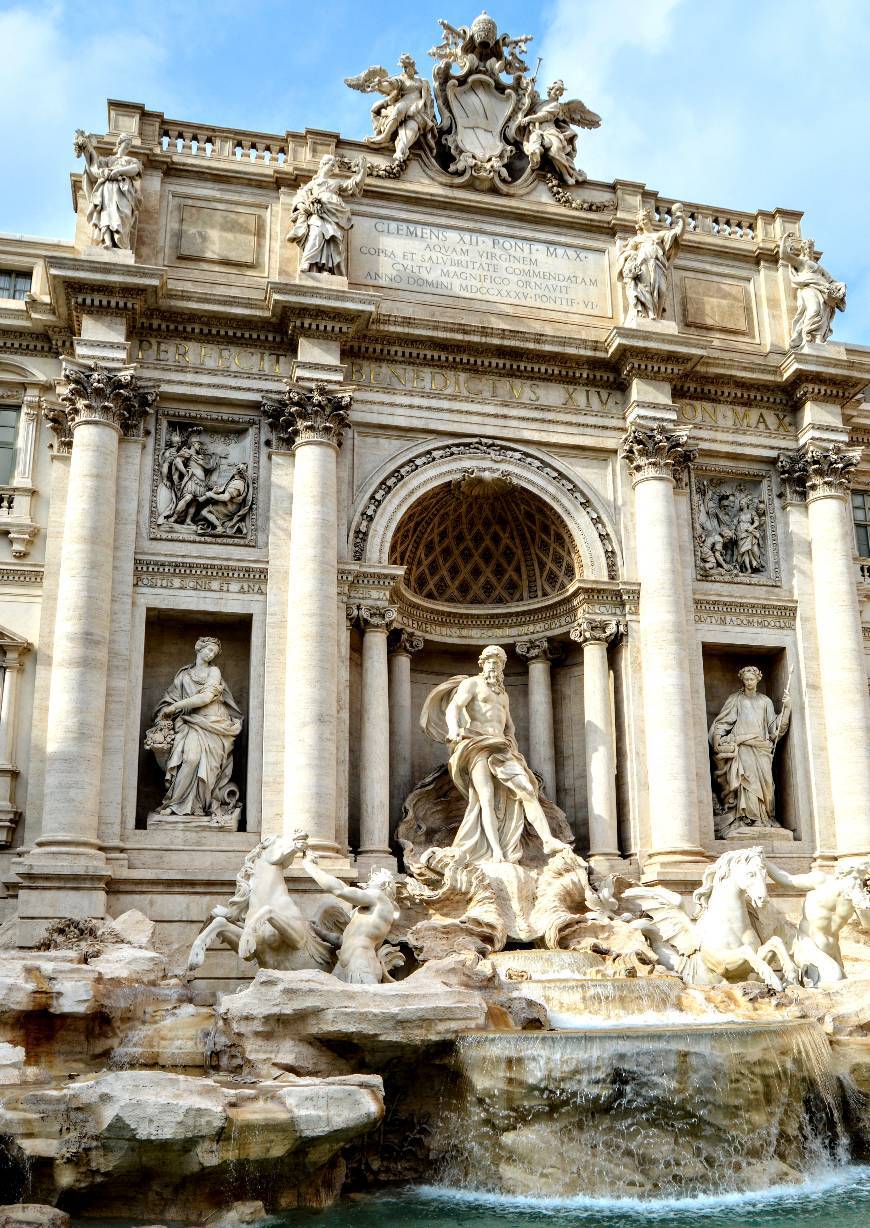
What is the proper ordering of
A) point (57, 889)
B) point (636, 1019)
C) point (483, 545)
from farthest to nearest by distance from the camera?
point (483, 545) < point (57, 889) < point (636, 1019)

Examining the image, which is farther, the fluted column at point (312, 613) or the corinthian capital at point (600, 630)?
the corinthian capital at point (600, 630)

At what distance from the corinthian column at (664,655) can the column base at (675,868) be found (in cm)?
2

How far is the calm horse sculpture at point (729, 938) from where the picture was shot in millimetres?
15328

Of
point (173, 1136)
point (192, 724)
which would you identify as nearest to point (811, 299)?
point (192, 724)

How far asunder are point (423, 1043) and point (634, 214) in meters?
16.0

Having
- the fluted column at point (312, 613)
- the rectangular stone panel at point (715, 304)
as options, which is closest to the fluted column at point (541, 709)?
the fluted column at point (312, 613)

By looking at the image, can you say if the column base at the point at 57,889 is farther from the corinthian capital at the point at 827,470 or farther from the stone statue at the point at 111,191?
the corinthian capital at the point at 827,470

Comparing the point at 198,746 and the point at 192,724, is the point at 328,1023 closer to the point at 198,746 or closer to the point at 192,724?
the point at 198,746

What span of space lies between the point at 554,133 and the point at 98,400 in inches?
384

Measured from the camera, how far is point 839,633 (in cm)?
2097

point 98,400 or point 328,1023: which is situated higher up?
point 98,400

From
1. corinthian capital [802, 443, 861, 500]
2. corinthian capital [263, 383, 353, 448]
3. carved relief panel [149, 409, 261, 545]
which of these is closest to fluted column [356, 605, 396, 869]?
carved relief panel [149, 409, 261, 545]

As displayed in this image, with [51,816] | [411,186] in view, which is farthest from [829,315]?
[51,816]

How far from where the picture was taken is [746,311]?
2319 cm
